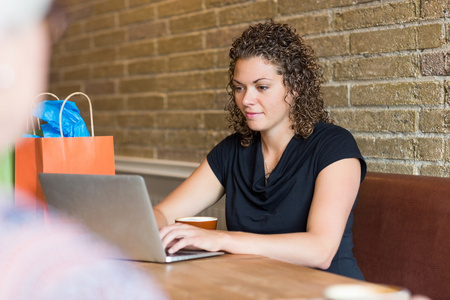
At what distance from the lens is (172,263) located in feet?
3.96

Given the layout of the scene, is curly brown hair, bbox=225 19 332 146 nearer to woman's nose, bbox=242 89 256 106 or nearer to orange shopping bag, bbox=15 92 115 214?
woman's nose, bbox=242 89 256 106

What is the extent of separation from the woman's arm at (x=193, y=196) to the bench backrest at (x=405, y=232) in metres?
0.51

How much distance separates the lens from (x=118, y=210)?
121 centimetres

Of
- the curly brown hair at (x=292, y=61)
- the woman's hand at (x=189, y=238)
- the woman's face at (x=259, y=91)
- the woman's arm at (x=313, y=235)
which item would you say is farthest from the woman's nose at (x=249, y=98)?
the woman's hand at (x=189, y=238)

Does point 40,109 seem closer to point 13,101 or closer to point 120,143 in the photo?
point 13,101

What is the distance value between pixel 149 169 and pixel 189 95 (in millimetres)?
479

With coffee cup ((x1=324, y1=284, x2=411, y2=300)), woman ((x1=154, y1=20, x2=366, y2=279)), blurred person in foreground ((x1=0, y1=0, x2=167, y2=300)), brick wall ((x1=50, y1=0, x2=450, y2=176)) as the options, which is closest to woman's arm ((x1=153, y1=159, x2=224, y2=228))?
woman ((x1=154, y1=20, x2=366, y2=279))

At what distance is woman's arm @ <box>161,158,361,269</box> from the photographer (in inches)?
51.9

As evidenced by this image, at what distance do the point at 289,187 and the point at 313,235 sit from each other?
30cm

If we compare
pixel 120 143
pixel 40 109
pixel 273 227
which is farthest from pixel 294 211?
pixel 120 143

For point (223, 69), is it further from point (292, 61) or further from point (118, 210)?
point (118, 210)

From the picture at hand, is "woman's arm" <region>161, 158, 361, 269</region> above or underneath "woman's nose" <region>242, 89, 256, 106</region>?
underneath

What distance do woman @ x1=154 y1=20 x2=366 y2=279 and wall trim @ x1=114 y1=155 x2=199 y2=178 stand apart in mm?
789

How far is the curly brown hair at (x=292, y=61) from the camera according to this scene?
182cm
